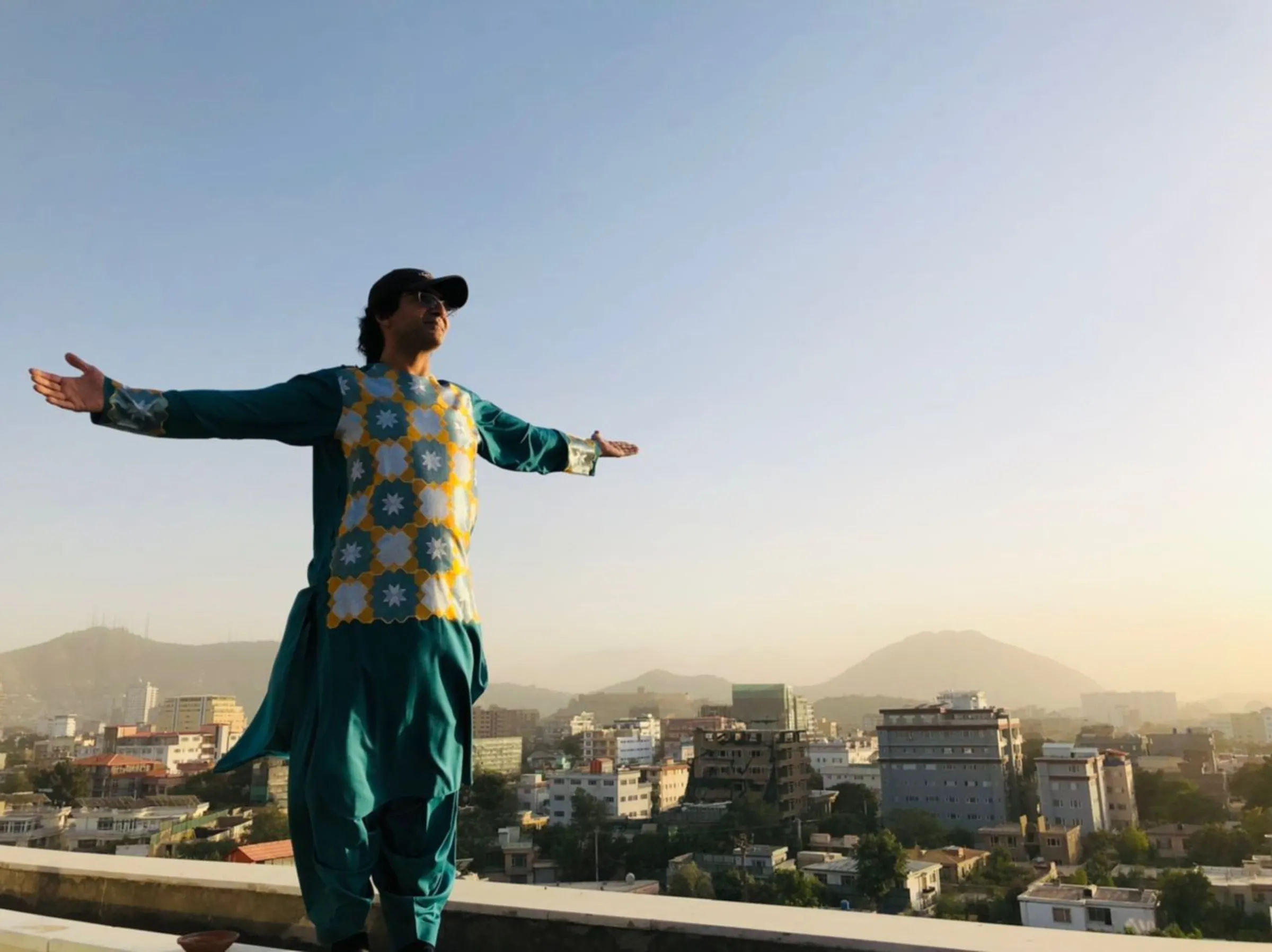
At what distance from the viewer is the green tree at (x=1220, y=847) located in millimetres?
32344

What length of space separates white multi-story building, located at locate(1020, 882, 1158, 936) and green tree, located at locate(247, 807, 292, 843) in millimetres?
A: 20271

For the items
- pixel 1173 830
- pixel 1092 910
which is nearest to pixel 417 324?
pixel 1092 910

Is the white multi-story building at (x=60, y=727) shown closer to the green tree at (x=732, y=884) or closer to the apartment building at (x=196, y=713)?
the apartment building at (x=196, y=713)

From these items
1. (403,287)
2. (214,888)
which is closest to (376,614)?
(403,287)

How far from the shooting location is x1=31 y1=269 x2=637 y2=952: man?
5.06 feet

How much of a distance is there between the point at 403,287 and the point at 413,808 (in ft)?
3.43

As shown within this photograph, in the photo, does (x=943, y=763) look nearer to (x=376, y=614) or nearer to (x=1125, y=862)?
(x=1125, y=862)

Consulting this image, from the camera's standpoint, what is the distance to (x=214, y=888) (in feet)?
7.84

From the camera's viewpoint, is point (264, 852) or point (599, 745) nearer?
point (264, 852)

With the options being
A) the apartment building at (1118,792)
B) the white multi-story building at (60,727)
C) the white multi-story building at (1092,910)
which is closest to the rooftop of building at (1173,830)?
the apartment building at (1118,792)

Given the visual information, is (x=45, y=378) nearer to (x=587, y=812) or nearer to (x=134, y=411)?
(x=134, y=411)

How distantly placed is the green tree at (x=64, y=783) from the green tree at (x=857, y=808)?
1428 inches

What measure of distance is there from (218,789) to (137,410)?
49403 millimetres

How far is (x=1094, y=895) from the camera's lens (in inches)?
920
